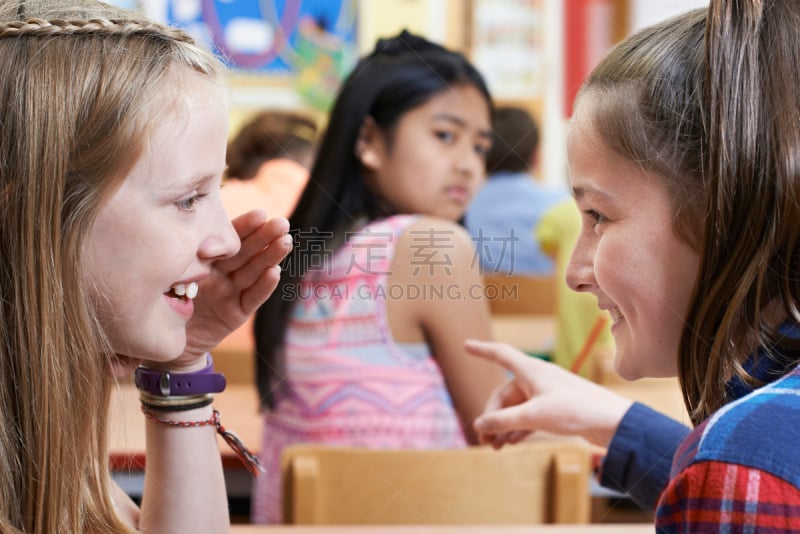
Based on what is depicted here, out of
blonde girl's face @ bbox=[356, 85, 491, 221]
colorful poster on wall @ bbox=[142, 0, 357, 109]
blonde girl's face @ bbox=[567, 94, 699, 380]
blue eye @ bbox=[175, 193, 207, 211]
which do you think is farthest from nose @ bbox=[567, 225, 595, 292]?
colorful poster on wall @ bbox=[142, 0, 357, 109]

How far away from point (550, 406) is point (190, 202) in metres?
0.43

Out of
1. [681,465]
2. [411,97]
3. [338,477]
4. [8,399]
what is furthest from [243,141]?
[681,465]

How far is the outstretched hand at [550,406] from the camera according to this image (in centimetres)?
91

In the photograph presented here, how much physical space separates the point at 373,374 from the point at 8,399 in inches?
30.6

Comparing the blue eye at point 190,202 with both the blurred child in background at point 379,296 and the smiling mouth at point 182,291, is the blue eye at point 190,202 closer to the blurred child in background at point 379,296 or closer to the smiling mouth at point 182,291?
the smiling mouth at point 182,291

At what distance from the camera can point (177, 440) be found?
80cm

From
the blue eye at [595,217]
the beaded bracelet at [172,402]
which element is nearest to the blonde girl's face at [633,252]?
the blue eye at [595,217]

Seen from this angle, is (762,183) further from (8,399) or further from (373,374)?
(373,374)

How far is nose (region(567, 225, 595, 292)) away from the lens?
735mm

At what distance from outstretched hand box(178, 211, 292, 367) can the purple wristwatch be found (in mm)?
17

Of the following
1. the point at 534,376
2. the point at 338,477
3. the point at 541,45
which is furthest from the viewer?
the point at 541,45

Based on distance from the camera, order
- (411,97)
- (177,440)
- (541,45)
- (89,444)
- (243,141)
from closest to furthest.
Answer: (89,444)
(177,440)
(411,97)
(243,141)
(541,45)

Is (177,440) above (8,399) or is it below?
below

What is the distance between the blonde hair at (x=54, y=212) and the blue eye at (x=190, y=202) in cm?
5
